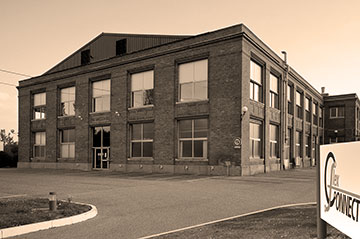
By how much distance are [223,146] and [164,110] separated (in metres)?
5.46

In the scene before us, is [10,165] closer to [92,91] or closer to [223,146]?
[92,91]

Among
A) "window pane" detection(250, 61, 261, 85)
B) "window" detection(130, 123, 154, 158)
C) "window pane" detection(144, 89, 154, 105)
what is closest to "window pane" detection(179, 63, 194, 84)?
"window pane" detection(144, 89, 154, 105)

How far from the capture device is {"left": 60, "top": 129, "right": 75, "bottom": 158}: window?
3141 cm

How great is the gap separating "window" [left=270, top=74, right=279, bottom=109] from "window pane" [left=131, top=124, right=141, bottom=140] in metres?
10.7

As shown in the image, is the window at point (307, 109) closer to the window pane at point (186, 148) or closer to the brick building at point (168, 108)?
the brick building at point (168, 108)

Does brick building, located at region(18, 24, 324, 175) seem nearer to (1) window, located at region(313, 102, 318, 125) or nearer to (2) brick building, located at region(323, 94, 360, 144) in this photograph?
(1) window, located at region(313, 102, 318, 125)

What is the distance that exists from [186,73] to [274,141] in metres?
9.42

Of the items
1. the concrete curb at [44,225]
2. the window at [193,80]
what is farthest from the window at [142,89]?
the concrete curb at [44,225]

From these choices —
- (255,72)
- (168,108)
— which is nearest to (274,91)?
(255,72)

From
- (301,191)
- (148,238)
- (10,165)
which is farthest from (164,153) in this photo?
(10,165)

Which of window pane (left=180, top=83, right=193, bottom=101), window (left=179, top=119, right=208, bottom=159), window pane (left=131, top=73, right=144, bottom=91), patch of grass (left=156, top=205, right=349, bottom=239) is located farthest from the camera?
window pane (left=131, top=73, right=144, bottom=91)

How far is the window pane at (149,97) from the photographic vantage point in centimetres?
2605

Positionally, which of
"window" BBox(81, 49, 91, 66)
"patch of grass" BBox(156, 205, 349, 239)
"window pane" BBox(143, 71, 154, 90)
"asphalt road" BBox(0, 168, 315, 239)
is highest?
"window" BBox(81, 49, 91, 66)

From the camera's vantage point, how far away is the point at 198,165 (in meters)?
22.8
